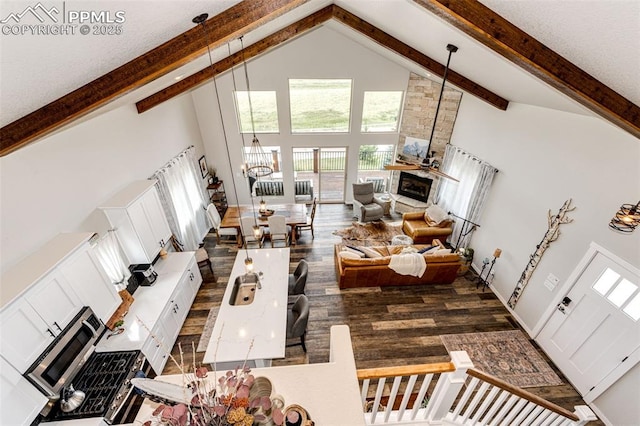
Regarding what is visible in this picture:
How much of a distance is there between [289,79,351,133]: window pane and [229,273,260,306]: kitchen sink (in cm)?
469

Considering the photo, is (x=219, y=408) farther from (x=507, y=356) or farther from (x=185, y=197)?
(x=185, y=197)

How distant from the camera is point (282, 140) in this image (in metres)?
7.46

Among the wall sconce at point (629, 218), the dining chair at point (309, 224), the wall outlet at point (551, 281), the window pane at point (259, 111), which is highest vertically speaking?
the window pane at point (259, 111)

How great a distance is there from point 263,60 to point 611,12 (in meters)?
6.46

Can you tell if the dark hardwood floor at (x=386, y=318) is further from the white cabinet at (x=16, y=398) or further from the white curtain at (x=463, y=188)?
the white cabinet at (x=16, y=398)

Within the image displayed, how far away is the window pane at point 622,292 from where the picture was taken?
3.13 meters

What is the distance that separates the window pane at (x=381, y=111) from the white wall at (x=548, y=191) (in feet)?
6.13

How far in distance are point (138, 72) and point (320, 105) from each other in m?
5.33

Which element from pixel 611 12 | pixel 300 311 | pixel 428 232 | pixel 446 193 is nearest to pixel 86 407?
pixel 300 311

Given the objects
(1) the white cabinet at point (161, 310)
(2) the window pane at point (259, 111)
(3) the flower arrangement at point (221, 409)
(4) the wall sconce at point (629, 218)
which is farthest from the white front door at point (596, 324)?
(2) the window pane at point (259, 111)

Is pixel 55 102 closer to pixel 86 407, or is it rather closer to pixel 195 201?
pixel 86 407

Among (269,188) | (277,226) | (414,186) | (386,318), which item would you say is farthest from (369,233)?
(269,188)

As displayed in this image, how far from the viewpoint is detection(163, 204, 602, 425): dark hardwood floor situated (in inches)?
162

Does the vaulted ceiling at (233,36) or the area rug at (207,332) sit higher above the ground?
the vaulted ceiling at (233,36)
